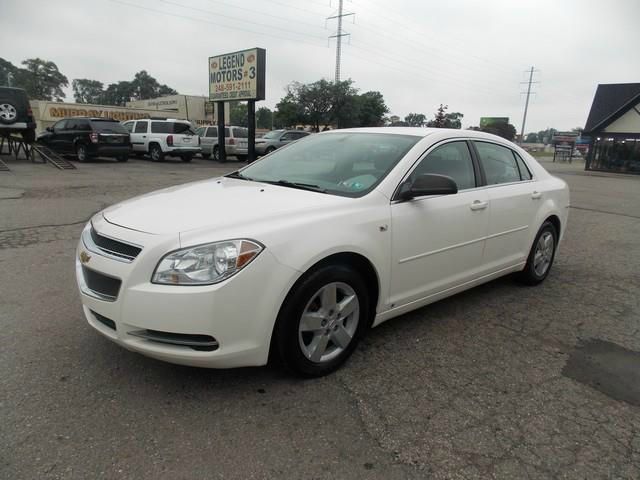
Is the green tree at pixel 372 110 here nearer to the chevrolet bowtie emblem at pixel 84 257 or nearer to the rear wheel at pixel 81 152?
the rear wheel at pixel 81 152

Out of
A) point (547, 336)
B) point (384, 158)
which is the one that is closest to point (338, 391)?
point (384, 158)

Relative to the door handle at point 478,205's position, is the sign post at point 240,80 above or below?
above

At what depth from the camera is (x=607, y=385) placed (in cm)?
293

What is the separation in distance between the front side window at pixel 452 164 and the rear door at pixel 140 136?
18.4m

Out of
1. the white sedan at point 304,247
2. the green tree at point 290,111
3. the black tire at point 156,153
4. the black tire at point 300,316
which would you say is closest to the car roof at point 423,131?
the white sedan at point 304,247

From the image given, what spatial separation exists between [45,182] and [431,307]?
11.1 meters

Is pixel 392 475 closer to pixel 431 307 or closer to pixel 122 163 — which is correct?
pixel 431 307

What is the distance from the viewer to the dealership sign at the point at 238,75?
19.0 meters

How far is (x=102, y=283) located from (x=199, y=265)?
653 mm

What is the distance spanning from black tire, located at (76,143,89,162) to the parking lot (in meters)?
14.8

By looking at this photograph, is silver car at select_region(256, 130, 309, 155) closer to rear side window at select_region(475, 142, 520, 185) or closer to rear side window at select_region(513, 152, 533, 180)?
rear side window at select_region(513, 152, 533, 180)

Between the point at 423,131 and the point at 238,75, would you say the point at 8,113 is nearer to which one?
the point at 238,75

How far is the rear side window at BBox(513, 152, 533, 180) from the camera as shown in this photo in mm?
4473

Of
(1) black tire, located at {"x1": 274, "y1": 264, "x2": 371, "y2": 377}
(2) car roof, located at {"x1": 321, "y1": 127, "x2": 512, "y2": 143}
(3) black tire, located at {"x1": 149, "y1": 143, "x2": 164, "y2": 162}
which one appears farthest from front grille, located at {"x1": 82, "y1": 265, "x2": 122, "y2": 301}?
(3) black tire, located at {"x1": 149, "y1": 143, "x2": 164, "y2": 162}
